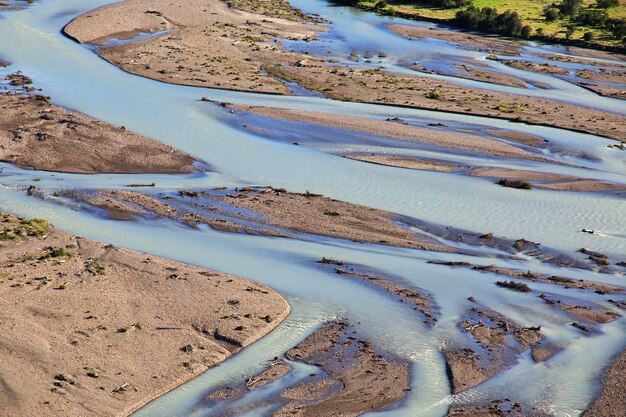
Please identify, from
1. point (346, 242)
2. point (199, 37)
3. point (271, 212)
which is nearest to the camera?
point (346, 242)

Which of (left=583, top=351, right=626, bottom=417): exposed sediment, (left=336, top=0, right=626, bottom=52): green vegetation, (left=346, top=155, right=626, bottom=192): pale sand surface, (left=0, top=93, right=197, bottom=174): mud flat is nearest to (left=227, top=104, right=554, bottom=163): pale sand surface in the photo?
(left=346, top=155, right=626, bottom=192): pale sand surface

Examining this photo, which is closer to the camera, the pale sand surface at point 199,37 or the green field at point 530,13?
the pale sand surface at point 199,37

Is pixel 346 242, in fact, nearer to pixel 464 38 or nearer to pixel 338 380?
pixel 338 380

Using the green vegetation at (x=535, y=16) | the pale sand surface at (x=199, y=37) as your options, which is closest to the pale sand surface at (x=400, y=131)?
the pale sand surface at (x=199, y=37)

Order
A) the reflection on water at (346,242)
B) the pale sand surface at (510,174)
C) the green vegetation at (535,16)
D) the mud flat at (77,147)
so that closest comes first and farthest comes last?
the reflection on water at (346,242) < the mud flat at (77,147) < the pale sand surface at (510,174) < the green vegetation at (535,16)

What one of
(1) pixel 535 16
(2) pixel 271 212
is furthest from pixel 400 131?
(1) pixel 535 16

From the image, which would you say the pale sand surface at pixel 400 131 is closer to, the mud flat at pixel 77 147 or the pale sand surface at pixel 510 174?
the pale sand surface at pixel 510 174

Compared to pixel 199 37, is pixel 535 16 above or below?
above
